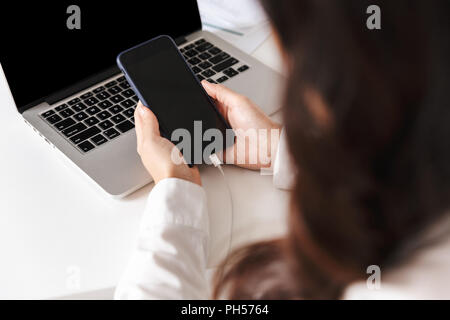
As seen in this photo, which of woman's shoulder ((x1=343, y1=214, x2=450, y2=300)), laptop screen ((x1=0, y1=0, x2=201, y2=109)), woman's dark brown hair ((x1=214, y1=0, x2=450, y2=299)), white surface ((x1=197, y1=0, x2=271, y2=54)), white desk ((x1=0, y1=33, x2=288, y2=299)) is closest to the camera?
woman's dark brown hair ((x1=214, y1=0, x2=450, y2=299))

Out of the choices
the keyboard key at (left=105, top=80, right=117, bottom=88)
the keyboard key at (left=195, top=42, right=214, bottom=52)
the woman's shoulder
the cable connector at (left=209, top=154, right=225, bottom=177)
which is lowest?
the woman's shoulder

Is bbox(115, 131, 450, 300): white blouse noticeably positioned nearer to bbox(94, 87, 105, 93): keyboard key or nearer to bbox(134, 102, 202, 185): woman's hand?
bbox(134, 102, 202, 185): woman's hand

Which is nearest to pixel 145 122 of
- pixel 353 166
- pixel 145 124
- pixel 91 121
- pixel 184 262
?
pixel 145 124

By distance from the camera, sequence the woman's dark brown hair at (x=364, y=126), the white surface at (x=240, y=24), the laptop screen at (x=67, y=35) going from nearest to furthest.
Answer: the woman's dark brown hair at (x=364, y=126), the laptop screen at (x=67, y=35), the white surface at (x=240, y=24)

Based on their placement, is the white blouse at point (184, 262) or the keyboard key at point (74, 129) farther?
the keyboard key at point (74, 129)

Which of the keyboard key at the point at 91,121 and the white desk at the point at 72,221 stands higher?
the keyboard key at the point at 91,121

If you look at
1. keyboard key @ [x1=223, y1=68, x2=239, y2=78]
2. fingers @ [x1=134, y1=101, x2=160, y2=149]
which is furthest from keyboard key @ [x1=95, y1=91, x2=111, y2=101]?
keyboard key @ [x1=223, y1=68, x2=239, y2=78]

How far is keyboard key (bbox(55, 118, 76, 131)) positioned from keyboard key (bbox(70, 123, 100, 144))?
1.0 inches

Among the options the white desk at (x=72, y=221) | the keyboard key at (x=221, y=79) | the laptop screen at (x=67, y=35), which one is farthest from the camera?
the keyboard key at (x=221, y=79)

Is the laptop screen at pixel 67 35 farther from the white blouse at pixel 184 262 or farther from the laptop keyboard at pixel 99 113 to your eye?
the white blouse at pixel 184 262

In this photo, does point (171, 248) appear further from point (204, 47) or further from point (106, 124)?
point (204, 47)

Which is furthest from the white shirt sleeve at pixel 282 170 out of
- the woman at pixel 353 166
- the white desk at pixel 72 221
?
the woman at pixel 353 166

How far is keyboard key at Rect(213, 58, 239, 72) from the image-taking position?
771 mm

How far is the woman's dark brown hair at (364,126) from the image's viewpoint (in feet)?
1.01
